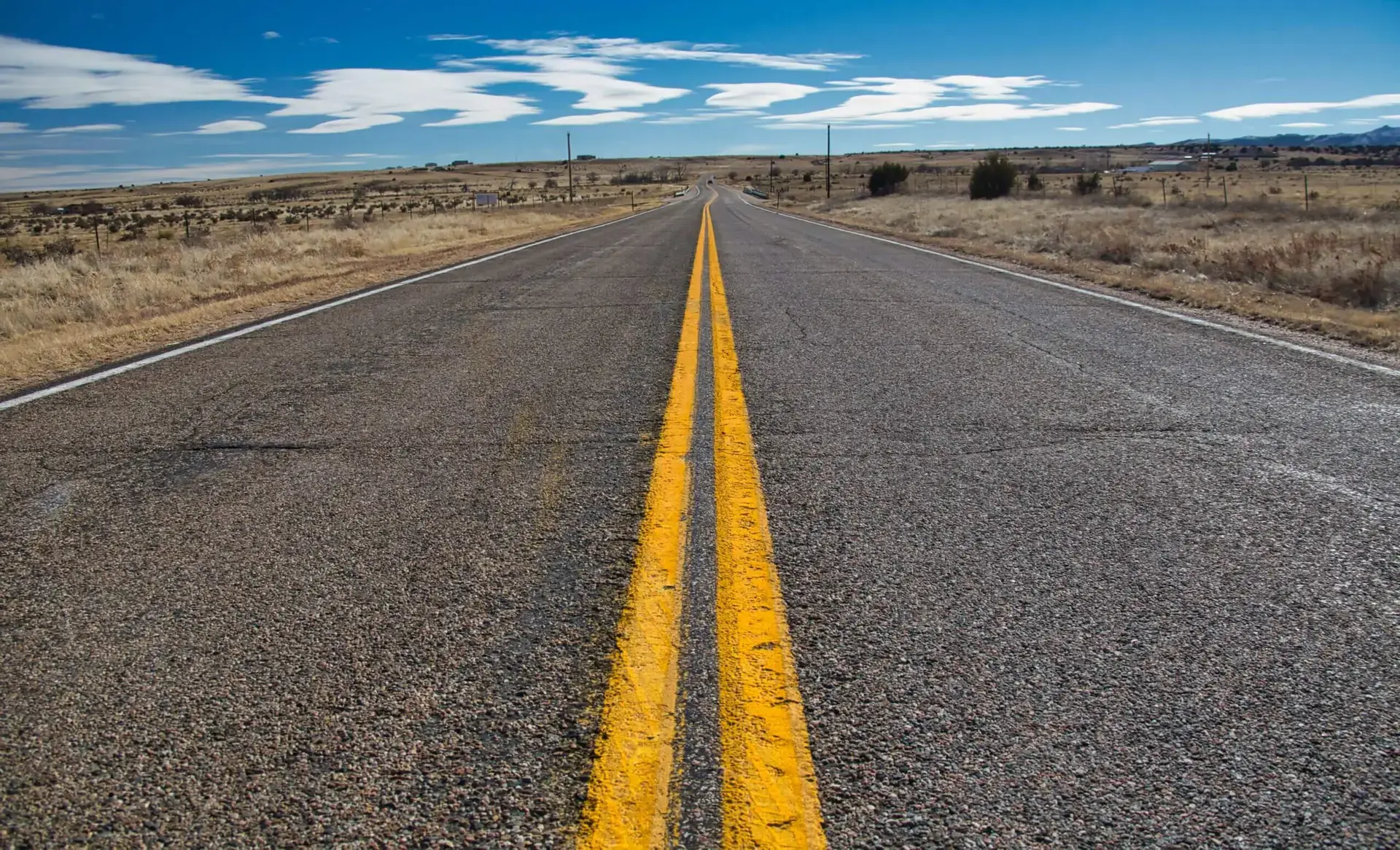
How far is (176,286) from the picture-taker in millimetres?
13289

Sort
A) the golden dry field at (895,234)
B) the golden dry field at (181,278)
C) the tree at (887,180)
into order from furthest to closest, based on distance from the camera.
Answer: the tree at (887,180)
the golden dry field at (895,234)
the golden dry field at (181,278)

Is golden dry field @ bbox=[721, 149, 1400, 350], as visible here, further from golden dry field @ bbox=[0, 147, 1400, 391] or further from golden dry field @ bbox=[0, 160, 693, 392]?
golden dry field @ bbox=[0, 160, 693, 392]

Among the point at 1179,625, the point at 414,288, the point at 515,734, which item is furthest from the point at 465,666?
the point at 414,288

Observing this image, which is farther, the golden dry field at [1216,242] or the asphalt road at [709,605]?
the golden dry field at [1216,242]

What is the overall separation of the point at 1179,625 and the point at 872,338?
4.54 meters

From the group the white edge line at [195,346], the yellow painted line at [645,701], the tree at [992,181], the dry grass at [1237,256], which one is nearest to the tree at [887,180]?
the tree at [992,181]

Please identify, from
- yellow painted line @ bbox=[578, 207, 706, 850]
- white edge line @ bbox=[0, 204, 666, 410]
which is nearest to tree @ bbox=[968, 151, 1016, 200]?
white edge line @ bbox=[0, 204, 666, 410]

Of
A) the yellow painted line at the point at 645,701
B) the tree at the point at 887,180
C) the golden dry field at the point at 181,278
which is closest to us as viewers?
the yellow painted line at the point at 645,701

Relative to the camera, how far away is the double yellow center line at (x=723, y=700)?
165cm

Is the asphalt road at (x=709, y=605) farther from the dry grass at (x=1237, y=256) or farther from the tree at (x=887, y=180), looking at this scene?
the tree at (x=887, y=180)

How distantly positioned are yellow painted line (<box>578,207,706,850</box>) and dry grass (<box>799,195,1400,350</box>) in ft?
20.0

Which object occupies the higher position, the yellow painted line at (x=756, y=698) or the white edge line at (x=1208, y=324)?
the white edge line at (x=1208, y=324)

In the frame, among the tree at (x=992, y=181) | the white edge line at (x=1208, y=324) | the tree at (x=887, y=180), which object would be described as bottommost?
the white edge line at (x=1208, y=324)

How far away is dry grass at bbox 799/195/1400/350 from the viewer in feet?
28.0
